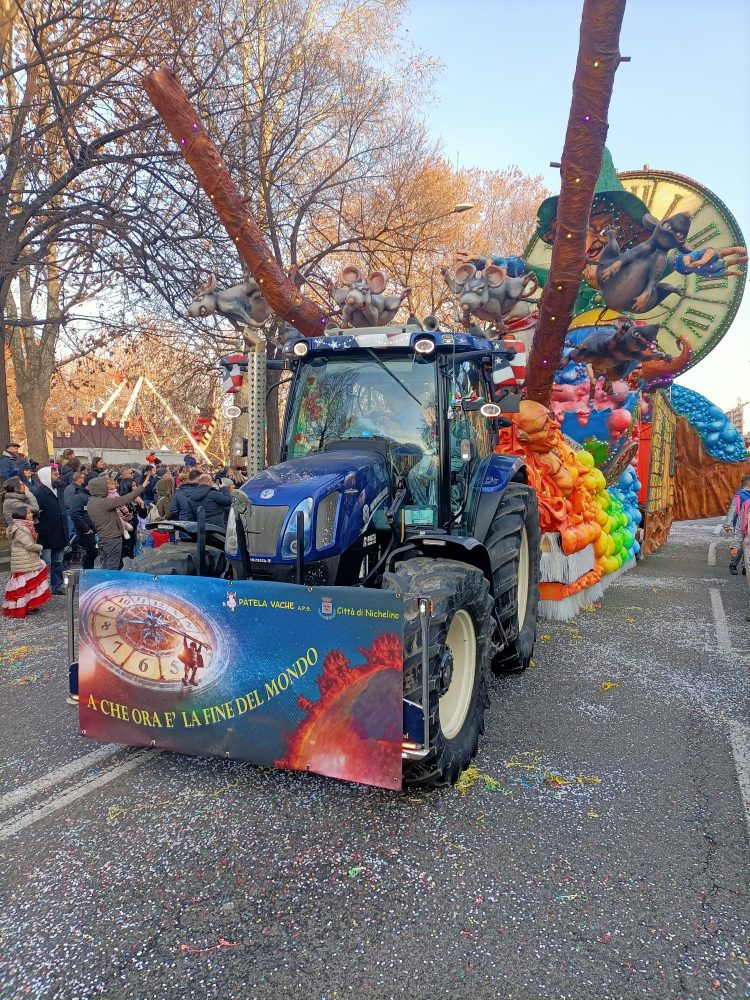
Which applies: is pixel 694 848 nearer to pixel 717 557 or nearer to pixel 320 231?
pixel 717 557

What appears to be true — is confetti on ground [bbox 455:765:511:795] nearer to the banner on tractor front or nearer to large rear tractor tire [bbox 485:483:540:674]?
the banner on tractor front

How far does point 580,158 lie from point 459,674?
429cm

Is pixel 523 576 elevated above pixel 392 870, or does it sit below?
above

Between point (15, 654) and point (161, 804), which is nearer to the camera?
point (161, 804)

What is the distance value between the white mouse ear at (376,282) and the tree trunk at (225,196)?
80cm

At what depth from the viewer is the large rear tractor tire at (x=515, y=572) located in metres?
5.32

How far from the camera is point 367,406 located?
5.23 metres

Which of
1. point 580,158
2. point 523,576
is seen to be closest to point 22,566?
point 523,576

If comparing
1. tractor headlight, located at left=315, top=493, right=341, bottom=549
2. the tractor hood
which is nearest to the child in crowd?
the tractor hood

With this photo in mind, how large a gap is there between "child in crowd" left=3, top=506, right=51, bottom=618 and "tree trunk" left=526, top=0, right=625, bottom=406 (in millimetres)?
6129

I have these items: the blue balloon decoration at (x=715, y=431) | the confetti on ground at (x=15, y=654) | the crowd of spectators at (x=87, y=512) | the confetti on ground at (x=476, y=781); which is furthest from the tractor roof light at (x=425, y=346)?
the blue balloon decoration at (x=715, y=431)

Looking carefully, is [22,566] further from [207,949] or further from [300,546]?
[207,949]

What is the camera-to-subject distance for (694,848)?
3.34 meters

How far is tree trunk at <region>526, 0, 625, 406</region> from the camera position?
16.7 feet
